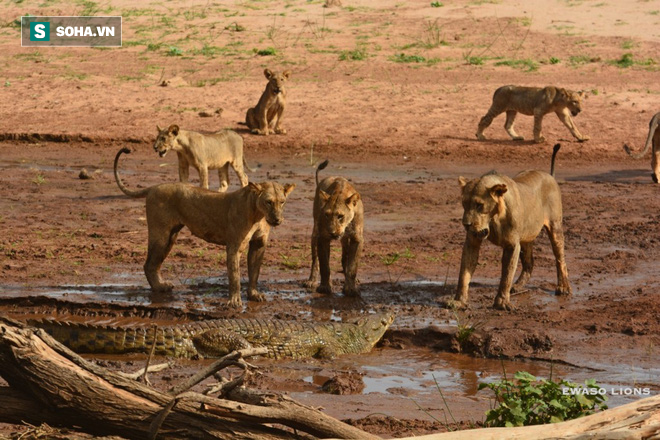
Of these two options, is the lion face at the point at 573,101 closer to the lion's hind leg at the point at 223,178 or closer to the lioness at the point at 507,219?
the lion's hind leg at the point at 223,178

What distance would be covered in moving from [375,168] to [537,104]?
11.6 feet

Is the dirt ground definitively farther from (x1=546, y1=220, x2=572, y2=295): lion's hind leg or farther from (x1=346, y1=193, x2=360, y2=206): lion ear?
(x1=346, y1=193, x2=360, y2=206): lion ear

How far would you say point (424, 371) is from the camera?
8.61 metres

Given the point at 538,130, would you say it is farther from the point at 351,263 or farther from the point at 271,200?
the point at 271,200

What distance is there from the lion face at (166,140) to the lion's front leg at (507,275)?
6.69 m

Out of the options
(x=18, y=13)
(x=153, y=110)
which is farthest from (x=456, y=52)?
(x=18, y=13)

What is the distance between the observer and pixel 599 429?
5422 millimetres

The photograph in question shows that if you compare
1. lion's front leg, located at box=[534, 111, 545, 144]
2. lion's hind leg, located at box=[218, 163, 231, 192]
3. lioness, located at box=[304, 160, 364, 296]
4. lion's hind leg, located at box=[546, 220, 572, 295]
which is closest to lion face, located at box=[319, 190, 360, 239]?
lioness, located at box=[304, 160, 364, 296]

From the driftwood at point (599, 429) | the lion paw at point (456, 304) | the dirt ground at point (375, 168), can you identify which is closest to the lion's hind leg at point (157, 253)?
the dirt ground at point (375, 168)

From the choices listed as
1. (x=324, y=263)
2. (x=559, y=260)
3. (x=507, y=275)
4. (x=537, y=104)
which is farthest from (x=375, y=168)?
(x=507, y=275)

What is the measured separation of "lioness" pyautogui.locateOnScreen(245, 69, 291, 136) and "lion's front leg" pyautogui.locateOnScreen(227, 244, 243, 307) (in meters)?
9.81

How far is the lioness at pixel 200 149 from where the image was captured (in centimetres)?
1551

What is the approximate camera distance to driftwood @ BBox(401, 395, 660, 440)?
5270 mm

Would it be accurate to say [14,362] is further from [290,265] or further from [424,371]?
[290,265]
